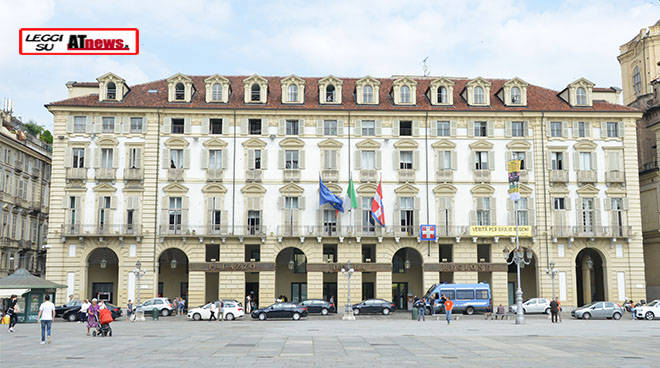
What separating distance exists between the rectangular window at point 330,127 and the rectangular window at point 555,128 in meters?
18.3

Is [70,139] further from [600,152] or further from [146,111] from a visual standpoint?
[600,152]

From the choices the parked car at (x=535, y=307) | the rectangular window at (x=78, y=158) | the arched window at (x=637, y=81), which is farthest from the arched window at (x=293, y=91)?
the arched window at (x=637, y=81)

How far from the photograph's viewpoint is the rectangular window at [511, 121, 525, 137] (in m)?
55.4

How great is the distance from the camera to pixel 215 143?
54.0 meters

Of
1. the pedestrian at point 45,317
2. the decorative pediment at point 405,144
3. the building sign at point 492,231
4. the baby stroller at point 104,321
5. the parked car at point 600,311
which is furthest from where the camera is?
the decorative pediment at point 405,144

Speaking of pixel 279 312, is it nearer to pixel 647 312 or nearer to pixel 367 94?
pixel 367 94

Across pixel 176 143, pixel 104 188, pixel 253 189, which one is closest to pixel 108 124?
pixel 104 188

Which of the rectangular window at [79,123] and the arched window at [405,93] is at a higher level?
the arched window at [405,93]

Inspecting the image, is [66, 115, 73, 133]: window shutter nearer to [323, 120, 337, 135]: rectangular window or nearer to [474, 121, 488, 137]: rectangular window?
[323, 120, 337, 135]: rectangular window

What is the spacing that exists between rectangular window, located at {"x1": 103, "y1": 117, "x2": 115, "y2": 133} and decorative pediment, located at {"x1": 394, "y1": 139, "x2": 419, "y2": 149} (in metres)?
23.3

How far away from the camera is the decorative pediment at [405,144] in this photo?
5462cm

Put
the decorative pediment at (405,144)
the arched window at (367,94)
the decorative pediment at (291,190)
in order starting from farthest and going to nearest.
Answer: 1. the arched window at (367,94)
2. the decorative pediment at (405,144)
3. the decorative pediment at (291,190)

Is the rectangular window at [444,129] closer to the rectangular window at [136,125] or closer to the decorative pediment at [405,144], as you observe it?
the decorative pediment at [405,144]

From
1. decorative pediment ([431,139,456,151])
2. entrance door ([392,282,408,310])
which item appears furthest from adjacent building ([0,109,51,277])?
decorative pediment ([431,139,456,151])
